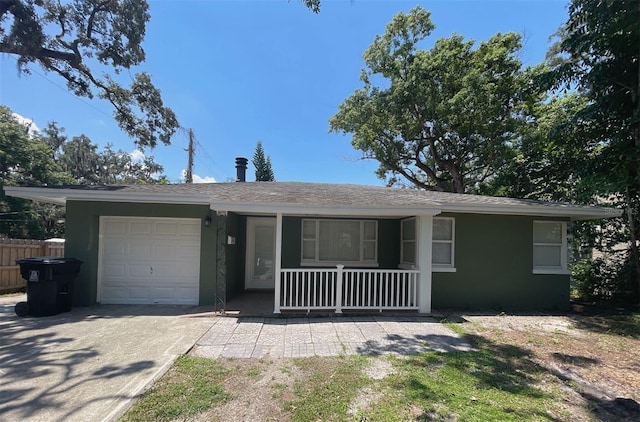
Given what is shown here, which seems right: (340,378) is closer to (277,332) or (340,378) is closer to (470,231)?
(277,332)

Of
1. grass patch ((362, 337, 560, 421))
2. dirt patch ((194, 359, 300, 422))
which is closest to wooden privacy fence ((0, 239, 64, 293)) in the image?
dirt patch ((194, 359, 300, 422))

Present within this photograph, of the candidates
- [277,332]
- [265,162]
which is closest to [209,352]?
[277,332]

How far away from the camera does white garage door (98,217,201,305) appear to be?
793cm

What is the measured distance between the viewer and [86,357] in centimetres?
448

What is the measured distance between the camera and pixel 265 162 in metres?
28.6

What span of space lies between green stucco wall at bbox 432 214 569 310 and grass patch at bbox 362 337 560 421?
3075mm

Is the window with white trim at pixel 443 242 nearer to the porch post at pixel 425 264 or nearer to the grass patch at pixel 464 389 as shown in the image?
the porch post at pixel 425 264

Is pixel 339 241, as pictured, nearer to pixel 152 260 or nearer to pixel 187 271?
pixel 187 271

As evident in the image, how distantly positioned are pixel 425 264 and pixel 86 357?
632 cm

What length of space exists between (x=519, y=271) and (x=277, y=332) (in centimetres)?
627

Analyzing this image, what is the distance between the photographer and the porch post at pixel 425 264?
7379 mm

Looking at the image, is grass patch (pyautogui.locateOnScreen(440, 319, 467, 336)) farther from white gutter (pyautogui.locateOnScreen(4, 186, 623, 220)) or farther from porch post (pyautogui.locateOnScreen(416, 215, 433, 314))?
white gutter (pyautogui.locateOnScreen(4, 186, 623, 220))

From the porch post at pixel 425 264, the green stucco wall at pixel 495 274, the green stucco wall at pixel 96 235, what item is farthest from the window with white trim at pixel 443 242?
the green stucco wall at pixel 96 235

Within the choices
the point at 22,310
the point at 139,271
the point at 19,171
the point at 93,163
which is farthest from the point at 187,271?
the point at 93,163
